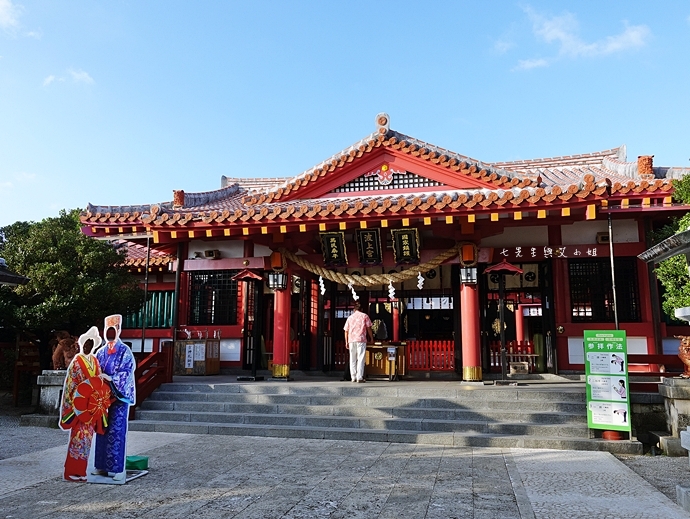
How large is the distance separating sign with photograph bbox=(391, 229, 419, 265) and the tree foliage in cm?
574

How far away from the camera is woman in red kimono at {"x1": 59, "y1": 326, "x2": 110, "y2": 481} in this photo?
552 cm

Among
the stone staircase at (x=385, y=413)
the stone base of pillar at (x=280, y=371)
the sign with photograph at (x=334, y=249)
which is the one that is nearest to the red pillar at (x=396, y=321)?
the sign with photograph at (x=334, y=249)

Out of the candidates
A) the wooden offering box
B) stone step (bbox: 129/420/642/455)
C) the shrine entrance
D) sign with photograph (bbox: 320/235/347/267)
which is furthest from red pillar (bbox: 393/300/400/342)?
stone step (bbox: 129/420/642/455)

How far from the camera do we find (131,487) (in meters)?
5.28

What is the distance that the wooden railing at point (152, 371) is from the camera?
367 inches

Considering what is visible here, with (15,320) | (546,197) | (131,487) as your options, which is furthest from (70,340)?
(546,197)

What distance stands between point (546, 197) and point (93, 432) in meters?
7.68

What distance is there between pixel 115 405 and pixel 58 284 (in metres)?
5.58

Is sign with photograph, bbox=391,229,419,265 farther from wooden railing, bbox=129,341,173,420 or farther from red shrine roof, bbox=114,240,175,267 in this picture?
red shrine roof, bbox=114,240,175,267

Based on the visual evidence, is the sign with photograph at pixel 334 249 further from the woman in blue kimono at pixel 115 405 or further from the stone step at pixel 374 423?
the woman in blue kimono at pixel 115 405

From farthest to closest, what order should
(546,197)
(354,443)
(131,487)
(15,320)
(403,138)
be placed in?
(403,138)
(15,320)
(546,197)
(354,443)
(131,487)

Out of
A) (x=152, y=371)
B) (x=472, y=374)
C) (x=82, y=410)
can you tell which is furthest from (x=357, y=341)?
(x=82, y=410)

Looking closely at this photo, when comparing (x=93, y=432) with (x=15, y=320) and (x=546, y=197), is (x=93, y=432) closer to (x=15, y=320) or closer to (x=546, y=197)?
(x=15, y=320)

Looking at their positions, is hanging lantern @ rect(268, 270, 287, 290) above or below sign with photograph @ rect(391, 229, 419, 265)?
below
